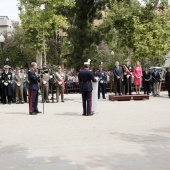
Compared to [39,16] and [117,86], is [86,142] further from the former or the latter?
[39,16]

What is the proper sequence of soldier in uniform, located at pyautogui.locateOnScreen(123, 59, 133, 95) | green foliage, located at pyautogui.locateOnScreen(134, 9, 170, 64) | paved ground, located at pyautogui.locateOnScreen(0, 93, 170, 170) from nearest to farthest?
paved ground, located at pyautogui.locateOnScreen(0, 93, 170, 170) → soldier in uniform, located at pyautogui.locateOnScreen(123, 59, 133, 95) → green foliage, located at pyautogui.locateOnScreen(134, 9, 170, 64)

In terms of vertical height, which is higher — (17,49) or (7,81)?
(17,49)

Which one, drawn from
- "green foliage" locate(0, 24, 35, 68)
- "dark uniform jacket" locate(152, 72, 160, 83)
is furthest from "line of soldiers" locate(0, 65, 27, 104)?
"green foliage" locate(0, 24, 35, 68)

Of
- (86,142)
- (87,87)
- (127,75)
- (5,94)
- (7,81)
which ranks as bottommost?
(86,142)

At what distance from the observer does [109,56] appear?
2275 inches

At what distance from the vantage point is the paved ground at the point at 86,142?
668 centimetres

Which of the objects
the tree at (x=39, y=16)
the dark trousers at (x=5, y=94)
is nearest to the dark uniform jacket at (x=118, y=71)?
the dark trousers at (x=5, y=94)

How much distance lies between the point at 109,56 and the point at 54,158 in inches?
2013

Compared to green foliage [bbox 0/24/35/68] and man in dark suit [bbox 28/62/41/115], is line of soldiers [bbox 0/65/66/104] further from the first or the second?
green foliage [bbox 0/24/35/68]

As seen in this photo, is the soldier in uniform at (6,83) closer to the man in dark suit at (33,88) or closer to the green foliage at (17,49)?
the man in dark suit at (33,88)

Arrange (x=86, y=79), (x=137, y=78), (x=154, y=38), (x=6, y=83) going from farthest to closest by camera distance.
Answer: (x=154, y=38), (x=137, y=78), (x=6, y=83), (x=86, y=79)

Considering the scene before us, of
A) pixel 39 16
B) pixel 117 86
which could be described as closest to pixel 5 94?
pixel 117 86

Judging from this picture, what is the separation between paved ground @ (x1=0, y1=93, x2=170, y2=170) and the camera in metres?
6.68

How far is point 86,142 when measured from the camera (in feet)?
28.2
